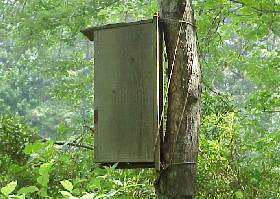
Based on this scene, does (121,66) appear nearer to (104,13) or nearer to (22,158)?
(22,158)

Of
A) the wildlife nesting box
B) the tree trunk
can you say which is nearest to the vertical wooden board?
the wildlife nesting box

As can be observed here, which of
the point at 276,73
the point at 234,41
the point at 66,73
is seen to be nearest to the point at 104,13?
the point at 276,73

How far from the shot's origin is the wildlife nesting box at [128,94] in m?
2.50

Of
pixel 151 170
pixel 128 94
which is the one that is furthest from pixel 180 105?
pixel 151 170

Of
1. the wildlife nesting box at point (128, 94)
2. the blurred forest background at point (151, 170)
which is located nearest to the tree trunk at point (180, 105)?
the wildlife nesting box at point (128, 94)

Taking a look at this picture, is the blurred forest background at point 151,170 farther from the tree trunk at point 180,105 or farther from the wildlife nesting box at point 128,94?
the tree trunk at point 180,105

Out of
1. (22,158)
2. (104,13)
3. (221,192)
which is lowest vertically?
(221,192)

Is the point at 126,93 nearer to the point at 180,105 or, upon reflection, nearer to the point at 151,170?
the point at 180,105

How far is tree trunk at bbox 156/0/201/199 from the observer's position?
2504mm

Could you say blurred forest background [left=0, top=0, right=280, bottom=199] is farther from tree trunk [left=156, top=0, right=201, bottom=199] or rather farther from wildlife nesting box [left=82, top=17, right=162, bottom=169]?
tree trunk [left=156, top=0, right=201, bottom=199]

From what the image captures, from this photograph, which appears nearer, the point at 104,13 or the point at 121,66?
the point at 121,66

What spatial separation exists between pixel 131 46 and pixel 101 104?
1.12 feet

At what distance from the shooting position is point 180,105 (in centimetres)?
258

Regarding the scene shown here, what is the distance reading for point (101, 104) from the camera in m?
2.65
